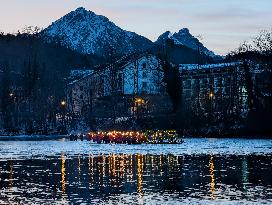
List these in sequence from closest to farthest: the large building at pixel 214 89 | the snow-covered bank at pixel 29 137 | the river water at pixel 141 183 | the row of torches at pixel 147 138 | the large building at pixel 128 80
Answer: the river water at pixel 141 183
the row of torches at pixel 147 138
the snow-covered bank at pixel 29 137
the large building at pixel 214 89
the large building at pixel 128 80

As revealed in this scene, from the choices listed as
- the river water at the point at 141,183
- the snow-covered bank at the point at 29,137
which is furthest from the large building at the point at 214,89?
the river water at the point at 141,183

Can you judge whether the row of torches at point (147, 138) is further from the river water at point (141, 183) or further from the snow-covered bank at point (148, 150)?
the river water at point (141, 183)

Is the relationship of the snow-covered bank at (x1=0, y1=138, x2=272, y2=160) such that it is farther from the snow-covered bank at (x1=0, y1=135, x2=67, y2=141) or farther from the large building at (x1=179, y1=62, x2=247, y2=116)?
the large building at (x1=179, y1=62, x2=247, y2=116)

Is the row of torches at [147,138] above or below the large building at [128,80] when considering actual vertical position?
below

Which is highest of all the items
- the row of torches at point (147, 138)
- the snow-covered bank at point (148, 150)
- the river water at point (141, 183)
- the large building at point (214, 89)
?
the large building at point (214, 89)

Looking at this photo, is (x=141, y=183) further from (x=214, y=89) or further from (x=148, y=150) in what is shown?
(x=214, y=89)

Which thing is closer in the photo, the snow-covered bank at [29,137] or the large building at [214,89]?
the snow-covered bank at [29,137]

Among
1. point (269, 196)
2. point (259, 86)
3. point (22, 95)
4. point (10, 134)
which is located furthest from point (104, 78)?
point (269, 196)

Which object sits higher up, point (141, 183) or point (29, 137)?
point (29, 137)

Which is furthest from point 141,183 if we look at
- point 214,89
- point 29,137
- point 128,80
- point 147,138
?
point 128,80

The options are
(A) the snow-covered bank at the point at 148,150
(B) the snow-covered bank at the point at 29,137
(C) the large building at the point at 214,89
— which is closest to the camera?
(A) the snow-covered bank at the point at 148,150

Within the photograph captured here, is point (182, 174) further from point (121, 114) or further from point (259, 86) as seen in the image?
point (121, 114)

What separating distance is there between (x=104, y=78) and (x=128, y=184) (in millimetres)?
133988

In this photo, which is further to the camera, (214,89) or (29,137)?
(214,89)
